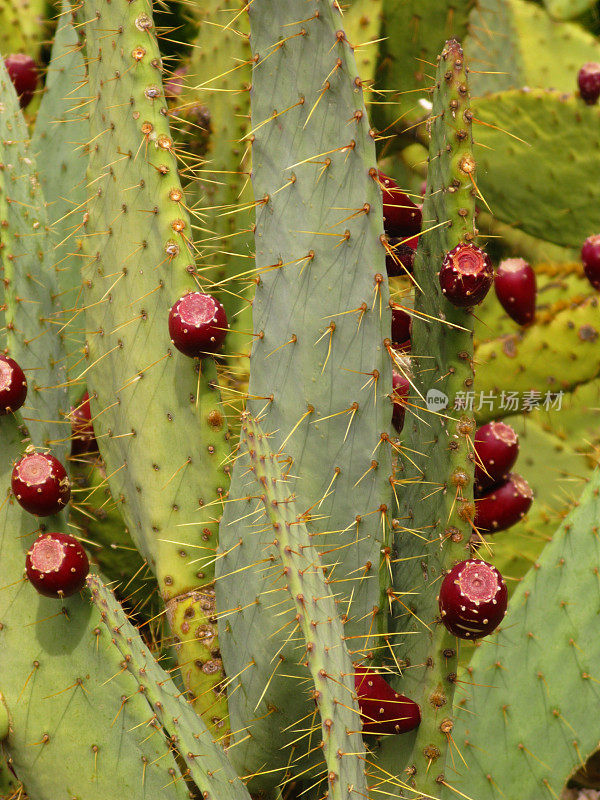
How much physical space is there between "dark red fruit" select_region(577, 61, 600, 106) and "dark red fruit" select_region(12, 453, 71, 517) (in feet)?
5.02

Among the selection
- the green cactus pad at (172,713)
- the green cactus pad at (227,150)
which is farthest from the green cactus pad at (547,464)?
the green cactus pad at (172,713)

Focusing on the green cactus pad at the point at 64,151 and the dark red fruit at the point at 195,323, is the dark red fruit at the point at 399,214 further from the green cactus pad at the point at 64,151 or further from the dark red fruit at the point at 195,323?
the green cactus pad at the point at 64,151

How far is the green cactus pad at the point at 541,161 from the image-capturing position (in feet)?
6.65

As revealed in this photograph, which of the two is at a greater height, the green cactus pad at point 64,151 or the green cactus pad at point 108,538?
the green cactus pad at point 64,151

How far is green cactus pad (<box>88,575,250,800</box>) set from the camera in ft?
3.03

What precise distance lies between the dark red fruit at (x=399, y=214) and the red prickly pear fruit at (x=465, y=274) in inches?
7.3

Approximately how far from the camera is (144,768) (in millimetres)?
952

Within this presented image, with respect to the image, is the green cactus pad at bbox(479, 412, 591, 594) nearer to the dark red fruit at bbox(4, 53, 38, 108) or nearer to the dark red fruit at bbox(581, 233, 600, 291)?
the dark red fruit at bbox(581, 233, 600, 291)

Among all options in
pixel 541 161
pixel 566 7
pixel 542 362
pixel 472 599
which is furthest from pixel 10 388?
pixel 566 7

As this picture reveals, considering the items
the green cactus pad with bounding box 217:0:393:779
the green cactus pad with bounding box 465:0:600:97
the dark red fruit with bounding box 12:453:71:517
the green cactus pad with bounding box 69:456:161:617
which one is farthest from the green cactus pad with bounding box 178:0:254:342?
the green cactus pad with bounding box 465:0:600:97

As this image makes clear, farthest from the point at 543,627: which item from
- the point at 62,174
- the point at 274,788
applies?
the point at 62,174

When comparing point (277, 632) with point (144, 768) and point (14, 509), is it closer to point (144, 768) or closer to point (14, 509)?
point (144, 768)

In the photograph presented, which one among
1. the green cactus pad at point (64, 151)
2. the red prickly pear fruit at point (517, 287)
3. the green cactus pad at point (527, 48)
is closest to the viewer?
the green cactus pad at point (64, 151)

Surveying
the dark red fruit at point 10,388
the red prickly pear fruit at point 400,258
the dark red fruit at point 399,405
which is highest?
the red prickly pear fruit at point 400,258
